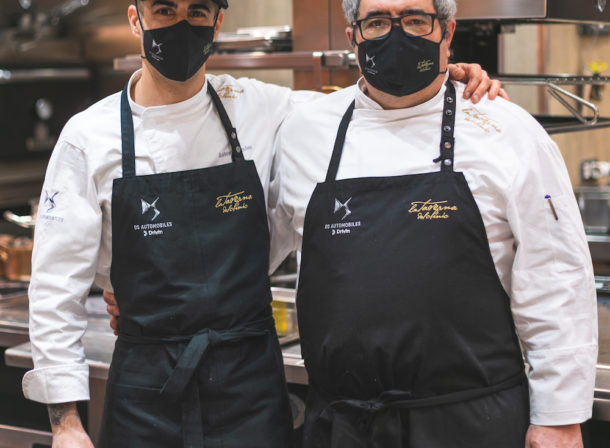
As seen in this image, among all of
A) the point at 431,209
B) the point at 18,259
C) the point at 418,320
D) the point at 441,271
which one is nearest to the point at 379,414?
the point at 418,320

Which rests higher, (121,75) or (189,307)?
(121,75)

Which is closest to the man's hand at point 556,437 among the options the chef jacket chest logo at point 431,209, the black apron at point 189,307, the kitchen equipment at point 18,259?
the chef jacket chest logo at point 431,209

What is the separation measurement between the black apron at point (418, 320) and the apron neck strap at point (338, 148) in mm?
44

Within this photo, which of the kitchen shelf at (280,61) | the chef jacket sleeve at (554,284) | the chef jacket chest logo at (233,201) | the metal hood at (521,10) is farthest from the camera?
the kitchen shelf at (280,61)

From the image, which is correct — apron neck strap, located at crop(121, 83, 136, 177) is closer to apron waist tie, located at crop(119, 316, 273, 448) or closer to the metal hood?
apron waist tie, located at crop(119, 316, 273, 448)

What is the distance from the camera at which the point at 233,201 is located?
1.76 meters

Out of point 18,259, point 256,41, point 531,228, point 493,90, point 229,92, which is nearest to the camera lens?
point 531,228

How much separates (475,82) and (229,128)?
548mm

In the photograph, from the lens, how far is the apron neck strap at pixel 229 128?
1788 mm

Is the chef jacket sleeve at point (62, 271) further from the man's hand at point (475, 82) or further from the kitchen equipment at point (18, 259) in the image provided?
the kitchen equipment at point (18, 259)

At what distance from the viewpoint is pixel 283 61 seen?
247cm

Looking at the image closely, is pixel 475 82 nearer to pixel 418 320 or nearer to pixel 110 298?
pixel 418 320

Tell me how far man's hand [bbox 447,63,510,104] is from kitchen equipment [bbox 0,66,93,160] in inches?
129

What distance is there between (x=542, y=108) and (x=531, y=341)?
3241 millimetres
